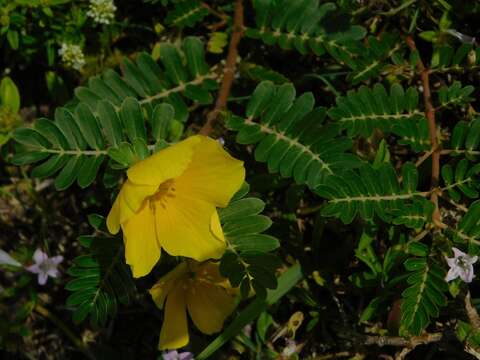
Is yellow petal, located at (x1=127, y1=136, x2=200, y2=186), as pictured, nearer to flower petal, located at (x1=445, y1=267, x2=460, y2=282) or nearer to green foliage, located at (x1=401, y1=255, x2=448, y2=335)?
green foliage, located at (x1=401, y1=255, x2=448, y2=335)

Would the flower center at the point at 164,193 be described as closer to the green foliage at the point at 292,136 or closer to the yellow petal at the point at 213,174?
the yellow petal at the point at 213,174

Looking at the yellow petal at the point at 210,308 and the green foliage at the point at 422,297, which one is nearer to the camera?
the green foliage at the point at 422,297

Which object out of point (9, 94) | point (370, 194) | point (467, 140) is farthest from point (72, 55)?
point (467, 140)

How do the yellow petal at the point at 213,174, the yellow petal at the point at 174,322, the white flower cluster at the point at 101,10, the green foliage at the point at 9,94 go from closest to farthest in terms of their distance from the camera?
the yellow petal at the point at 213,174 → the yellow petal at the point at 174,322 → the white flower cluster at the point at 101,10 → the green foliage at the point at 9,94

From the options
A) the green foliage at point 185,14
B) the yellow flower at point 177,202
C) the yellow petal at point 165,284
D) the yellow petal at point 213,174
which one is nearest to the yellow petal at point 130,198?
the yellow flower at point 177,202

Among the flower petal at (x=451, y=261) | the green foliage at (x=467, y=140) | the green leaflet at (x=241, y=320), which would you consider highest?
the green foliage at (x=467, y=140)

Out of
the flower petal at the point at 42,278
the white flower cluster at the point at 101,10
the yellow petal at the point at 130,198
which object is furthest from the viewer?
the white flower cluster at the point at 101,10

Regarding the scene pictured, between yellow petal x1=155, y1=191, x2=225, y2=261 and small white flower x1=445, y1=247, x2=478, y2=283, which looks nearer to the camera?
yellow petal x1=155, y1=191, x2=225, y2=261

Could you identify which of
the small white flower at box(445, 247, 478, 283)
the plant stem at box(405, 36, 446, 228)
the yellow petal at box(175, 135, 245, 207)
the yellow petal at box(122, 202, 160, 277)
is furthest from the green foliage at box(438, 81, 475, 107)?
the yellow petal at box(122, 202, 160, 277)
